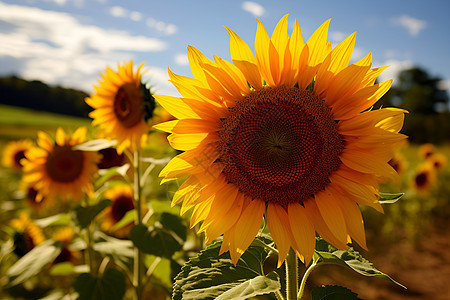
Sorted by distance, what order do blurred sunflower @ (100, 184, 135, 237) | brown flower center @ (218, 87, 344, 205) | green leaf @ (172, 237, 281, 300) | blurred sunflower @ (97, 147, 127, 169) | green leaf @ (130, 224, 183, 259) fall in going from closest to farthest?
green leaf @ (172, 237, 281, 300) < brown flower center @ (218, 87, 344, 205) < green leaf @ (130, 224, 183, 259) < blurred sunflower @ (97, 147, 127, 169) < blurred sunflower @ (100, 184, 135, 237)

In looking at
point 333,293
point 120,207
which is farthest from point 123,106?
point 333,293

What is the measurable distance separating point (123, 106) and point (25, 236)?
1.82 metres

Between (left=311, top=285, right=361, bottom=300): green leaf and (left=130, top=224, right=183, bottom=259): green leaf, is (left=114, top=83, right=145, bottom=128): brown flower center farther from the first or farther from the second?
(left=311, top=285, right=361, bottom=300): green leaf

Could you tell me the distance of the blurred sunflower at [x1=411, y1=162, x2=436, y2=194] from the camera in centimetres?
673

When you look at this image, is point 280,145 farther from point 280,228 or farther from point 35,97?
point 35,97

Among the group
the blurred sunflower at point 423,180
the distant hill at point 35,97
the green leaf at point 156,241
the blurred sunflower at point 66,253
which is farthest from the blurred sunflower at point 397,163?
the distant hill at point 35,97

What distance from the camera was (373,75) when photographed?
1108 mm

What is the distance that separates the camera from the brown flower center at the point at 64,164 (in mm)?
2678

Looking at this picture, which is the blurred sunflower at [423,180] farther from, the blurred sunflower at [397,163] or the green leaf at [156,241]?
the green leaf at [156,241]

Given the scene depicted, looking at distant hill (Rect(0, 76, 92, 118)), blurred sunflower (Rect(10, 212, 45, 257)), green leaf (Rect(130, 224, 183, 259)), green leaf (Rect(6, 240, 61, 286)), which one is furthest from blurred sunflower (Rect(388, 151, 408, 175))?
distant hill (Rect(0, 76, 92, 118))

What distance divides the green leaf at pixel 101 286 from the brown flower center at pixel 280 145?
137 centimetres

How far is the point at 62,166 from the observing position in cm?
275

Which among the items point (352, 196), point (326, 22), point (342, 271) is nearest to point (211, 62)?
point (326, 22)

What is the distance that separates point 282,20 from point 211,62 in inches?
9.8
